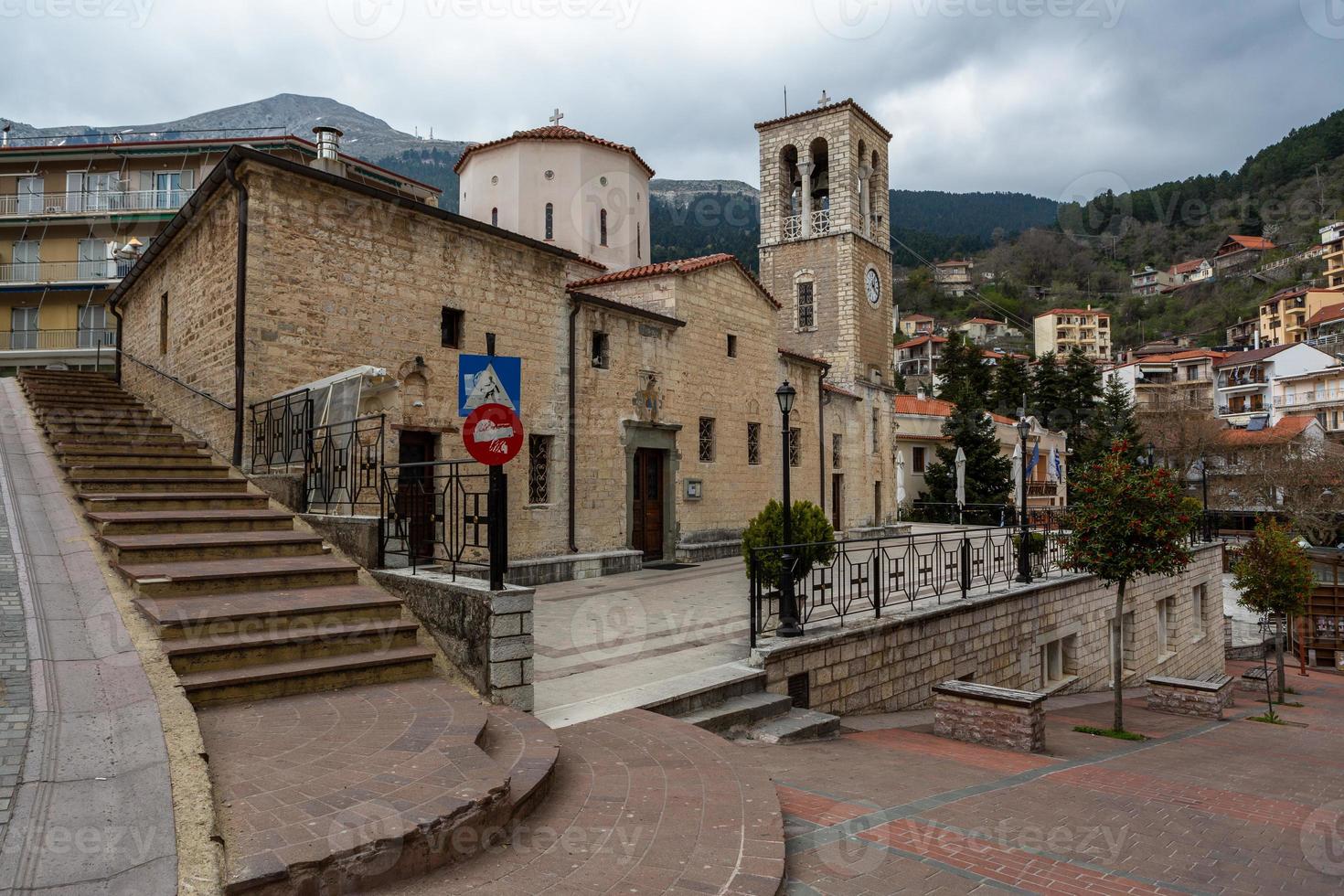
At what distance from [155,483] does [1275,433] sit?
6008cm

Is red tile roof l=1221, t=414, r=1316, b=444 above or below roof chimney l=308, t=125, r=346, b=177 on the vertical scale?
below

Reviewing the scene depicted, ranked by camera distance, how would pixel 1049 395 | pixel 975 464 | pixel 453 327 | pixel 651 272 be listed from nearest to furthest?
pixel 453 327 → pixel 651 272 → pixel 975 464 → pixel 1049 395

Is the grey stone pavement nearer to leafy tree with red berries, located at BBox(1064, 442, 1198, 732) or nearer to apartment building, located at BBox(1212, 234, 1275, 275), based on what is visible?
leafy tree with red berries, located at BBox(1064, 442, 1198, 732)

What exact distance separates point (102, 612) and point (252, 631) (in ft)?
3.28

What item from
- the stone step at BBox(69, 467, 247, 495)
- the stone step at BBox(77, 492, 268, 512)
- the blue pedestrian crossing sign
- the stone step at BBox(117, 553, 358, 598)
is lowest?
the stone step at BBox(117, 553, 358, 598)

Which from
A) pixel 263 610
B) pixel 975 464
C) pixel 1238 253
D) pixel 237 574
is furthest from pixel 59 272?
pixel 1238 253

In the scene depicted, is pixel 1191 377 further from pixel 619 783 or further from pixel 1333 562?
pixel 619 783

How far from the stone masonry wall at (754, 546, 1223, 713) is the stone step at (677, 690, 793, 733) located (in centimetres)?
30

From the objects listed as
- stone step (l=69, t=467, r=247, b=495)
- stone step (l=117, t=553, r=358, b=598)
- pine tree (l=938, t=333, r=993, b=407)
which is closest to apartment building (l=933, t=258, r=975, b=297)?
pine tree (l=938, t=333, r=993, b=407)

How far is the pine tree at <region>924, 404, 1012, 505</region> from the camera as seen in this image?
3419 centimetres

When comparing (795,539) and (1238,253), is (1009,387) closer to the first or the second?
(795,539)

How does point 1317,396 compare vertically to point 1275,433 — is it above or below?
above

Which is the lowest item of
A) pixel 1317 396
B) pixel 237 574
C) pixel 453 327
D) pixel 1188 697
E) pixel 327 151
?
pixel 1188 697

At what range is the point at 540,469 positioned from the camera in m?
14.4
